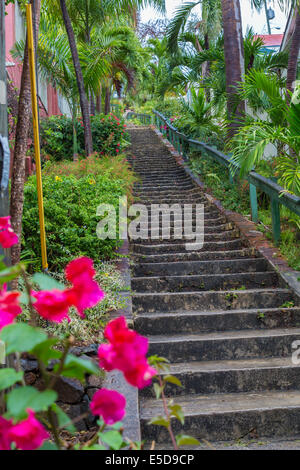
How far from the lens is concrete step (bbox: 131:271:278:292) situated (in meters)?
5.12

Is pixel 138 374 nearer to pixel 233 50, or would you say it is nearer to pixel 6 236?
pixel 6 236

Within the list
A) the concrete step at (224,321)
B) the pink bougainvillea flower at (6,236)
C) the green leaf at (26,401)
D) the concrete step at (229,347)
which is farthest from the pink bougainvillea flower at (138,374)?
the concrete step at (224,321)

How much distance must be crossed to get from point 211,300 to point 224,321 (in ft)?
1.15

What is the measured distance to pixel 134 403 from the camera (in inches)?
121

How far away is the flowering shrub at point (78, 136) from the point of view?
12203mm

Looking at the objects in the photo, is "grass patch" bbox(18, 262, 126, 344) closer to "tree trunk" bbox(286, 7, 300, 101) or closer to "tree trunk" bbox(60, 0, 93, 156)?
"tree trunk" bbox(286, 7, 300, 101)

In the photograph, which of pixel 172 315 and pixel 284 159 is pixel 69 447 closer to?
pixel 172 315

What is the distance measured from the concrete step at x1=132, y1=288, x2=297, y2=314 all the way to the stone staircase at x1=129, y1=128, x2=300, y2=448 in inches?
0.4

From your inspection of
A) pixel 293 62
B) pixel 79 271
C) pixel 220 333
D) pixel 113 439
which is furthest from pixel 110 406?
pixel 293 62

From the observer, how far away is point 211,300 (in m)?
4.72

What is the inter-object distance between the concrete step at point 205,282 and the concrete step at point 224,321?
68 cm

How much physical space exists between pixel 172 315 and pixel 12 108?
585 cm
